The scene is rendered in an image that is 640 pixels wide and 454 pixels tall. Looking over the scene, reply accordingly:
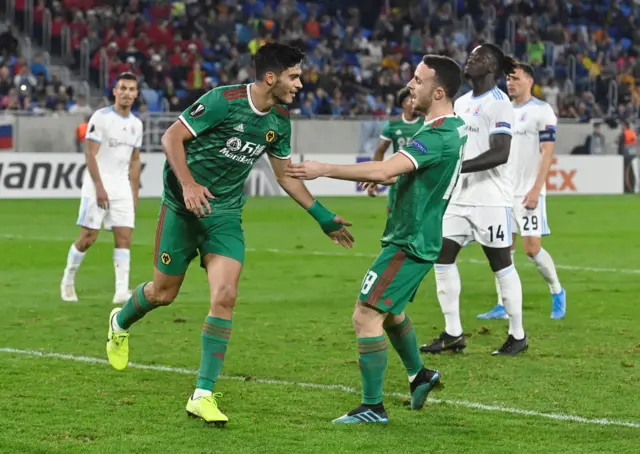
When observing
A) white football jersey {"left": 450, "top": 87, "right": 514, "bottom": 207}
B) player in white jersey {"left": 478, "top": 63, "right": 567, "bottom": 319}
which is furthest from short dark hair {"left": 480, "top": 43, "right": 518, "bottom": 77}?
player in white jersey {"left": 478, "top": 63, "right": 567, "bottom": 319}

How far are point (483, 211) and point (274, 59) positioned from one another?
2886 millimetres

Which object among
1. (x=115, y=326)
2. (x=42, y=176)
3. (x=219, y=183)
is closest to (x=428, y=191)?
(x=219, y=183)

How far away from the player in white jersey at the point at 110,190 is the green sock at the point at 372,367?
5699 millimetres

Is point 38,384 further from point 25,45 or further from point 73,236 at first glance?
point 25,45

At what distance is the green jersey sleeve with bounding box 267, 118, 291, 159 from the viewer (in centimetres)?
715

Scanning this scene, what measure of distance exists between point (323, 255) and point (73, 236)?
4584 mm

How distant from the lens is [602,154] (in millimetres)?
34156

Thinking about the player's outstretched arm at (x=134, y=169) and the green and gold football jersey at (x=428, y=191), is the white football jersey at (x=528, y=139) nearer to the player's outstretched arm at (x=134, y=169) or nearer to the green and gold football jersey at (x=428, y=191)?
the player's outstretched arm at (x=134, y=169)

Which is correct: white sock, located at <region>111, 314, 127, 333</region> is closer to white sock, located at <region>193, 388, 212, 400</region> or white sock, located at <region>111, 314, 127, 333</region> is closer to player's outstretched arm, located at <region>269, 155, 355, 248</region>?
white sock, located at <region>193, 388, 212, 400</region>

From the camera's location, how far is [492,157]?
28.6 ft

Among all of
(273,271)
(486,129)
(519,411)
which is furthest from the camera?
(273,271)

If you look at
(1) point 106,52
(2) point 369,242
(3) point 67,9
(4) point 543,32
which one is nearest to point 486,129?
(2) point 369,242

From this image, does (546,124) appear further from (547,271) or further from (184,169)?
(184,169)

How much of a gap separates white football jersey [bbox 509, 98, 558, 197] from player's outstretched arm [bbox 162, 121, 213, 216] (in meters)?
5.01
